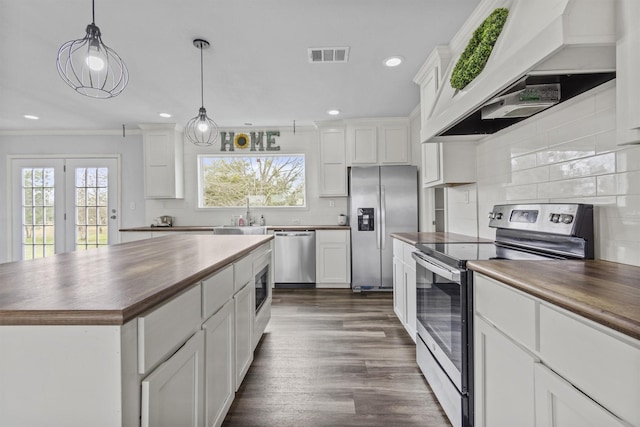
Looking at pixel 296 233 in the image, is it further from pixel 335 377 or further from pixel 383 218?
pixel 335 377

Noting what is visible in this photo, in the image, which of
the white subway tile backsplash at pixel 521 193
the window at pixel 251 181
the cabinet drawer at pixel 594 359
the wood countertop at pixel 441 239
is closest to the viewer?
the cabinet drawer at pixel 594 359

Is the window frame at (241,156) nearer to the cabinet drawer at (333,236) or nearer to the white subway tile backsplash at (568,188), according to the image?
the cabinet drawer at (333,236)

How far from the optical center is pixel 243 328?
73.4 inches

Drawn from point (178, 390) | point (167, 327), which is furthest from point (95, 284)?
point (178, 390)

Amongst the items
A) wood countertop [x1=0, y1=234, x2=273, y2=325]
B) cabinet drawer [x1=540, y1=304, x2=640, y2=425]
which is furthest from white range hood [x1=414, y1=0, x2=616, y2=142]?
wood countertop [x1=0, y1=234, x2=273, y2=325]

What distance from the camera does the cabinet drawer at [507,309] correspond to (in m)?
0.98

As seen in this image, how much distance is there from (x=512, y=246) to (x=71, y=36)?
3.39 metres

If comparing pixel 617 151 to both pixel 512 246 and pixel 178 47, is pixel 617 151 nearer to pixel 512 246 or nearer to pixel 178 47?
pixel 512 246

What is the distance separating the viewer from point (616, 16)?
0.99 metres

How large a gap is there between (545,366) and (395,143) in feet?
12.8

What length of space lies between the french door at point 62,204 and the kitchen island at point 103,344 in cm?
435

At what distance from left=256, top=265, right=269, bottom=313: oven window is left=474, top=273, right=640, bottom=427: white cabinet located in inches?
59.7

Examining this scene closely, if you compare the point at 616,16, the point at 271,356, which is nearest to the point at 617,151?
the point at 616,16

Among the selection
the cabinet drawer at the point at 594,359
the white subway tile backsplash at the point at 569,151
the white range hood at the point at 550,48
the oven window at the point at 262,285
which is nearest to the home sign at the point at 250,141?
the oven window at the point at 262,285
